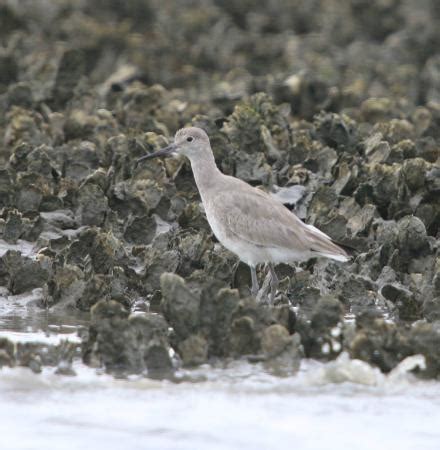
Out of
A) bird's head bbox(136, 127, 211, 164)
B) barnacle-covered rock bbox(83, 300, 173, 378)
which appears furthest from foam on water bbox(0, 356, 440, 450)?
bird's head bbox(136, 127, 211, 164)

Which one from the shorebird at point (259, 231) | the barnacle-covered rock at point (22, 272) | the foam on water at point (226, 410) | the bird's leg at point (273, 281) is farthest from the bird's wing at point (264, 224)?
the foam on water at point (226, 410)

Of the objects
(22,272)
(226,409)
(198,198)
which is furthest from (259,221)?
(226,409)

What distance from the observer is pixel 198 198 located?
38.6ft

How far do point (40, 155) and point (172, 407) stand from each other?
16.2ft

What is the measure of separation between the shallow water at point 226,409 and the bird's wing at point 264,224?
1.88m

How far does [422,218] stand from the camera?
11.0 metres

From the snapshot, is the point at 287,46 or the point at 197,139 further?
the point at 287,46

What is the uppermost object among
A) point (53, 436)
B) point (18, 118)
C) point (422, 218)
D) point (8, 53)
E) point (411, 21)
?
point (411, 21)

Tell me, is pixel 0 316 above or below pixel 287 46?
below

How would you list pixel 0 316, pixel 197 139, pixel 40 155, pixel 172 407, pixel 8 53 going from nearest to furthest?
pixel 172 407 → pixel 0 316 → pixel 197 139 → pixel 40 155 → pixel 8 53

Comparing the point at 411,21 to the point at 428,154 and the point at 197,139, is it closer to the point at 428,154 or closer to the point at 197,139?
the point at 428,154

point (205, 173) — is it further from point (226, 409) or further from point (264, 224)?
point (226, 409)

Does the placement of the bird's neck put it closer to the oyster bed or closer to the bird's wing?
the bird's wing

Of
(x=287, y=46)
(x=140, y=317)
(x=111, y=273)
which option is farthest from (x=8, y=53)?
(x=140, y=317)
